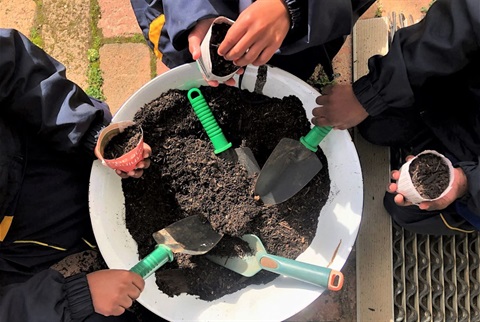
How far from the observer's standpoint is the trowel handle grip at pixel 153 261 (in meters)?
0.98

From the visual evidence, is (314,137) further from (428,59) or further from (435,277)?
(435,277)

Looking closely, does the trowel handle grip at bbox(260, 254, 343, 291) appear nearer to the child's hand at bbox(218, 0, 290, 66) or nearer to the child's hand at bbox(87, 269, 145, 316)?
the child's hand at bbox(87, 269, 145, 316)

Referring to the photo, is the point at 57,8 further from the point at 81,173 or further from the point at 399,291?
the point at 399,291

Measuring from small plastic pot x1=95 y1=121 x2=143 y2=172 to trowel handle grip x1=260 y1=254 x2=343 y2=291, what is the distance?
32cm

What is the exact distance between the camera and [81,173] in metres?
1.08

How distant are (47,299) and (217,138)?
1.46 ft

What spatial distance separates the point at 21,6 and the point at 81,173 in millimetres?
561

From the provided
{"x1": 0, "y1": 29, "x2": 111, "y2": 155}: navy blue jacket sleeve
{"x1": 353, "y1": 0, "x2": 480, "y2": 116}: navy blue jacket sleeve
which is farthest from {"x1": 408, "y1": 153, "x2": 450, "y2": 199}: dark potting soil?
{"x1": 0, "y1": 29, "x2": 111, "y2": 155}: navy blue jacket sleeve

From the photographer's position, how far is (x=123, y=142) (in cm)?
96

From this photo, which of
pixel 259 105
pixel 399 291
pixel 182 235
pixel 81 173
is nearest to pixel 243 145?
pixel 259 105

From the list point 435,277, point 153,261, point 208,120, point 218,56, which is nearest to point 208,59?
point 218,56

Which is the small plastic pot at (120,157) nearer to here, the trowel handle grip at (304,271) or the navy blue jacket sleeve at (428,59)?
the trowel handle grip at (304,271)

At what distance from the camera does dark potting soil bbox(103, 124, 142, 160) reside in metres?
0.95

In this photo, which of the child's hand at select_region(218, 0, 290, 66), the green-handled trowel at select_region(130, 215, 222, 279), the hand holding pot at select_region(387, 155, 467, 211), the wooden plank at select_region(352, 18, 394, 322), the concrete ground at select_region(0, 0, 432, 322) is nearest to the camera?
the child's hand at select_region(218, 0, 290, 66)
